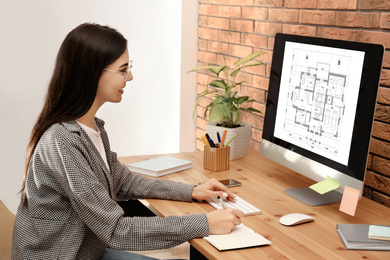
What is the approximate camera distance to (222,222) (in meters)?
1.48

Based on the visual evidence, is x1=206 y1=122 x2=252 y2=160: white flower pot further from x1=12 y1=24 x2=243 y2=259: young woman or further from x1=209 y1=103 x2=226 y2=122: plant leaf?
x1=12 y1=24 x2=243 y2=259: young woman

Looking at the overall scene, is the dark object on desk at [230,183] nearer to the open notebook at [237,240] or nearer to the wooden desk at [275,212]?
the wooden desk at [275,212]

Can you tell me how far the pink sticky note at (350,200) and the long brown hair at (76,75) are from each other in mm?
832

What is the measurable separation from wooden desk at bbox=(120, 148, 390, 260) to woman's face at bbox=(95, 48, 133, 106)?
397mm

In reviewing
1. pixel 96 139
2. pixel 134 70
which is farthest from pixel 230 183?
pixel 134 70

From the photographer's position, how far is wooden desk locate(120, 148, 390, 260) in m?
1.37

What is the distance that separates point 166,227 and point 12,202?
186cm

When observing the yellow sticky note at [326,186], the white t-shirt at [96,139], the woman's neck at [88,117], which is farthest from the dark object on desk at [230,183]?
the woman's neck at [88,117]

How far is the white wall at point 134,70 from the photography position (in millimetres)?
2852

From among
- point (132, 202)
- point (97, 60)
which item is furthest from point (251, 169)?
point (97, 60)

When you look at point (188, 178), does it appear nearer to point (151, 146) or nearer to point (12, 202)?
point (151, 146)

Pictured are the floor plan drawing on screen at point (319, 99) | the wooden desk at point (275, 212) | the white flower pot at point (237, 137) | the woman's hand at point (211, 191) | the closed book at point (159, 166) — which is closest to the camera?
the wooden desk at point (275, 212)

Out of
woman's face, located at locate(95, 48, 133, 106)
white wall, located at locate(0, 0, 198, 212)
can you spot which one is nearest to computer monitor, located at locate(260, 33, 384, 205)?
woman's face, located at locate(95, 48, 133, 106)

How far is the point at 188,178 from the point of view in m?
1.98
